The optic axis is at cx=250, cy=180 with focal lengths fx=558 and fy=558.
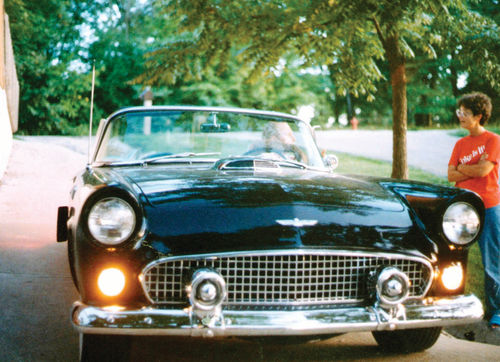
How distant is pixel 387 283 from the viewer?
2.47 metres

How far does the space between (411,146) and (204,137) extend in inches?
656

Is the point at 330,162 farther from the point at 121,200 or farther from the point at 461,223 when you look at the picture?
the point at 121,200

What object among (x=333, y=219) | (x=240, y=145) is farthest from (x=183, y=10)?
(x=333, y=219)

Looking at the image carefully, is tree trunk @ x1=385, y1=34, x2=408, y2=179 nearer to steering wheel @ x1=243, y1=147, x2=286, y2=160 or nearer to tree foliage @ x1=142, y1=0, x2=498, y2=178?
tree foliage @ x1=142, y1=0, x2=498, y2=178

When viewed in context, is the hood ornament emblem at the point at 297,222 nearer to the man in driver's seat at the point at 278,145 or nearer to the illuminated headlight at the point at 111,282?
the illuminated headlight at the point at 111,282

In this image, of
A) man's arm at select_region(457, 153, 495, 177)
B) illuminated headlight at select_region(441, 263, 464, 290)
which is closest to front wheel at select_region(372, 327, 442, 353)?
illuminated headlight at select_region(441, 263, 464, 290)

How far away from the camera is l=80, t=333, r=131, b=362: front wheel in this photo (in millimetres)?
2449

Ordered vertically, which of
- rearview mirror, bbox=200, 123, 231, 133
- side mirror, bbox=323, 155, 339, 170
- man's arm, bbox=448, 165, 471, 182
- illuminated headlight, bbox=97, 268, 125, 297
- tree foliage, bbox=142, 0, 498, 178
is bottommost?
illuminated headlight, bbox=97, 268, 125, 297

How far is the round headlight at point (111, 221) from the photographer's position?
235cm

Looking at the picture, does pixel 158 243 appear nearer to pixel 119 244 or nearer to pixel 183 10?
pixel 119 244

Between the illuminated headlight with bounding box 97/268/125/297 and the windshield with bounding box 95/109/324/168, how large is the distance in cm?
140

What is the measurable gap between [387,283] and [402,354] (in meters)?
0.90

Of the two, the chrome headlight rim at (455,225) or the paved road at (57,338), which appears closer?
the chrome headlight rim at (455,225)

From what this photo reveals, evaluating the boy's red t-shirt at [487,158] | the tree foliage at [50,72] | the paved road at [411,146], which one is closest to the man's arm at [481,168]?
the boy's red t-shirt at [487,158]
